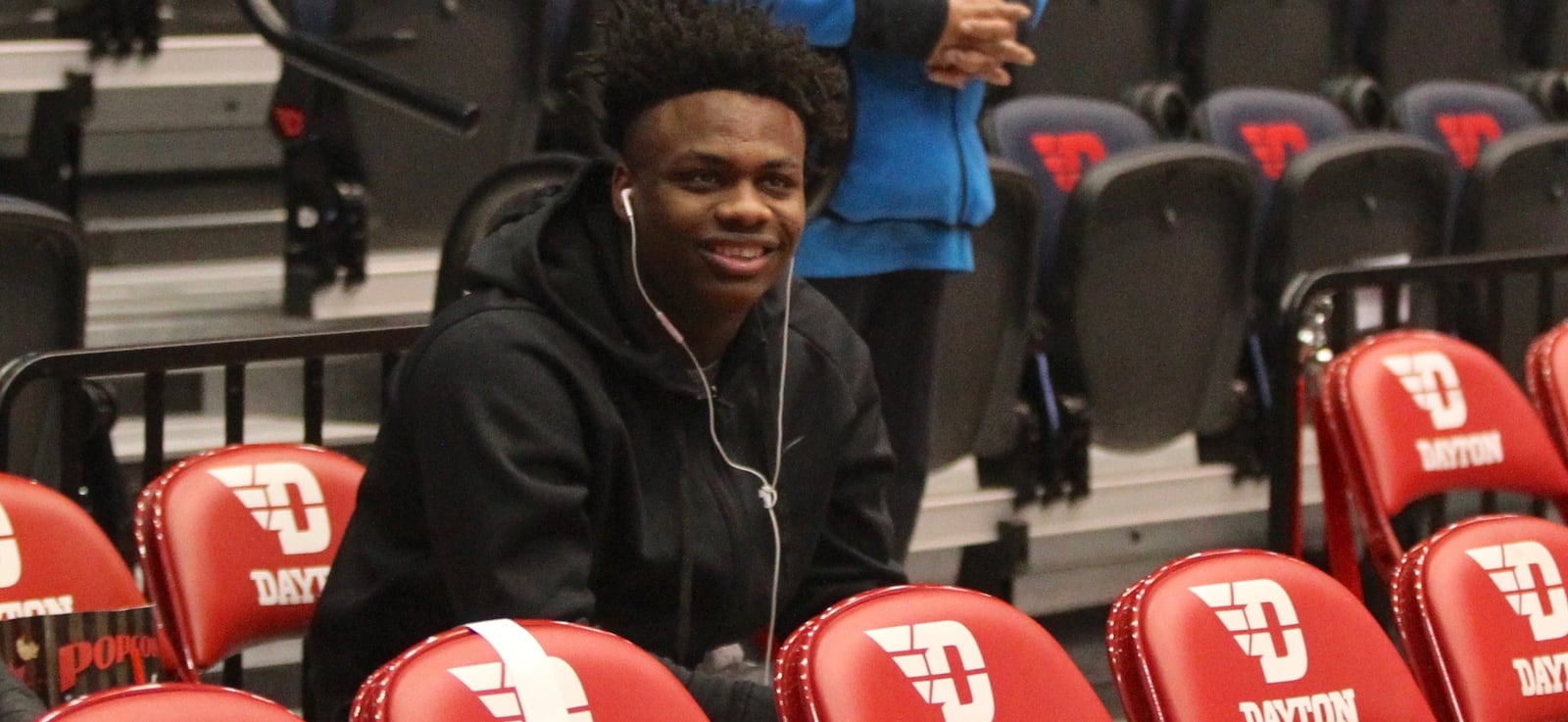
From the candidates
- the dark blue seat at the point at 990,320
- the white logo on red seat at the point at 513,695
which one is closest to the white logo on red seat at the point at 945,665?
the white logo on red seat at the point at 513,695

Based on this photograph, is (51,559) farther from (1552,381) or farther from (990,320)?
(1552,381)

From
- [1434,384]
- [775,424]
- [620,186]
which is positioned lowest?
[1434,384]

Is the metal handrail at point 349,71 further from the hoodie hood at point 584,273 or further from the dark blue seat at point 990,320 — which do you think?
the hoodie hood at point 584,273

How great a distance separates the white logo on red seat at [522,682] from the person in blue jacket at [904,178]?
4.77ft

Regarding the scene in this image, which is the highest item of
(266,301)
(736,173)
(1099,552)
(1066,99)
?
(736,173)

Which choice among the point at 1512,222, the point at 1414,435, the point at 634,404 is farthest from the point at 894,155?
the point at 1512,222

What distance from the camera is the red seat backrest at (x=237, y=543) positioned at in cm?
235

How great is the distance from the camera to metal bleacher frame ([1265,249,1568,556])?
355 centimetres

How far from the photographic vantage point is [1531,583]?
2.29 meters

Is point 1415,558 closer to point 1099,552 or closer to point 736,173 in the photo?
point 736,173

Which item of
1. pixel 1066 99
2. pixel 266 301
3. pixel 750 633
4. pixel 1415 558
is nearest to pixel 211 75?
pixel 266 301

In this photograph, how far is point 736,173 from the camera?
6.95ft

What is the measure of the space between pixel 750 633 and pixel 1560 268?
223 centimetres

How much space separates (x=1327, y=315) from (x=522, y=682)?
7.67ft
